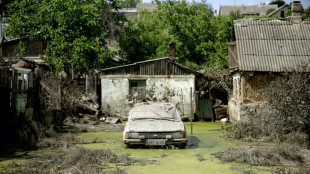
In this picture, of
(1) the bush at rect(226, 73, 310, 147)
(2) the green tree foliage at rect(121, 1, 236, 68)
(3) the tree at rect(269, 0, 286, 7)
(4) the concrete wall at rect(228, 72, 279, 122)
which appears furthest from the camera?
(3) the tree at rect(269, 0, 286, 7)

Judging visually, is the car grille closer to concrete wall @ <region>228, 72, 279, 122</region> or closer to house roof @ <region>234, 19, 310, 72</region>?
concrete wall @ <region>228, 72, 279, 122</region>

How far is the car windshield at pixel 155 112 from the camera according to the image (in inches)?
525

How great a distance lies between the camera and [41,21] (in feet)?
85.8

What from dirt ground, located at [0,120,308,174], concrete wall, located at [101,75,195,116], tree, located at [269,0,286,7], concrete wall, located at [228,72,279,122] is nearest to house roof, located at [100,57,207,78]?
concrete wall, located at [101,75,195,116]

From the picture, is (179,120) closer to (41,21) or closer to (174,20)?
(41,21)

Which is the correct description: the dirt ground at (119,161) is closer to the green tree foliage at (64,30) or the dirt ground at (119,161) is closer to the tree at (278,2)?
the green tree foliage at (64,30)

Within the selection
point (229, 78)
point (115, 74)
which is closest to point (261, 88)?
point (229, 78)

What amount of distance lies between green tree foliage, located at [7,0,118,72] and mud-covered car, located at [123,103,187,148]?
1357 cm

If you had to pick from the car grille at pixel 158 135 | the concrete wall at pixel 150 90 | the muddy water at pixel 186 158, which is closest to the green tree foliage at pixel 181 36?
the concrete wall at pixel 150 90

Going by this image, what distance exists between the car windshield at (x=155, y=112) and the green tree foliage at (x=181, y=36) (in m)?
20.8

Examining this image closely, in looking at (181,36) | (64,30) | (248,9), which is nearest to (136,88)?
(64,30)

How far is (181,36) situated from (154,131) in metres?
31.8

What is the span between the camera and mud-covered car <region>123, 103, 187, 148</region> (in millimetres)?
12133

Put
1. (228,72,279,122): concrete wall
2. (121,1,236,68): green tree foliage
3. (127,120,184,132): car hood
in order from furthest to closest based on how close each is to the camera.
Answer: (121,1,236,68): green tree foliage → (228,72,279,122): concrete wall → (127,120,184,132): car hood
